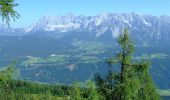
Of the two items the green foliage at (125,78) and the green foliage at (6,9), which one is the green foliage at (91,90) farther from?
the green foliage at (6,9)

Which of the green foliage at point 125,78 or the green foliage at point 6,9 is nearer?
the green foliage at point 6,9

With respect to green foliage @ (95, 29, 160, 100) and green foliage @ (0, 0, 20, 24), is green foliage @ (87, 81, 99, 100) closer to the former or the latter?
green foliage @ (95, 29, 160, 100)

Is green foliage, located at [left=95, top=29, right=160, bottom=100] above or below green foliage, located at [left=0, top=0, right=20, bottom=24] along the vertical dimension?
below

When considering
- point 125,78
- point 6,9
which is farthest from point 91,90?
point 6,9

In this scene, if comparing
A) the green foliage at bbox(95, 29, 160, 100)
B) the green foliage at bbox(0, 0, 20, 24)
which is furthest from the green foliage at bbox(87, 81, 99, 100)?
the green foliage at bbox(0, 0, 20, 24)

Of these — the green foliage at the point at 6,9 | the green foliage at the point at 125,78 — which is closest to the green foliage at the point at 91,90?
the green foliage at the point at 125,78

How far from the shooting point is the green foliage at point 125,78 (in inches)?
945

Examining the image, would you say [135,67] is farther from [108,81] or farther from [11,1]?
[11,1]

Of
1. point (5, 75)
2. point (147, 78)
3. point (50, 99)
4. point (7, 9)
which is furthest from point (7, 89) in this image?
point (50, 99)

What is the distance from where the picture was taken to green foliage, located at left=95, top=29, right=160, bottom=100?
24000 mm

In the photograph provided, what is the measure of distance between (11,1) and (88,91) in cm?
1830

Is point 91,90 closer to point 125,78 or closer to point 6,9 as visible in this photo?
point 125,78

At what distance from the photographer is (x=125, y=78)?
24391 mm

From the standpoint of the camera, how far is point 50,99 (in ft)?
656
